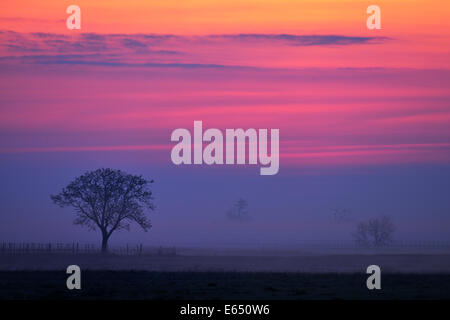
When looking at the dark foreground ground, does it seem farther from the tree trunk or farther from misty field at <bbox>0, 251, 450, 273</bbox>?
the tree trunk

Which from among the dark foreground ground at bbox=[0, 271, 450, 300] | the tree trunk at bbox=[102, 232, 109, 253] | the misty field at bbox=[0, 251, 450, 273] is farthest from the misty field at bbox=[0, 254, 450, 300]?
the tree trunk at bbox=[102, 232, 109, 253]

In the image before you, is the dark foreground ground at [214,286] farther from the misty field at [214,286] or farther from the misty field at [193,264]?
the misty field at [193,264]

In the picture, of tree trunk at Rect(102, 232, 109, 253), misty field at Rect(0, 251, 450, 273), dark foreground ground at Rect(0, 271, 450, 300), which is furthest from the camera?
tree trunk at Rect(102, 232, 109, 253)

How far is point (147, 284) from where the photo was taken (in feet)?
136

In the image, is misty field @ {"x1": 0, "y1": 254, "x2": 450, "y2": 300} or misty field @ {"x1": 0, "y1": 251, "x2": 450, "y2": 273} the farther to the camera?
misty field @ {"x1": 0, "y1": 251, "x2": 450, "y2": 273}

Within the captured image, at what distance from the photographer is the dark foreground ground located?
1417 inches

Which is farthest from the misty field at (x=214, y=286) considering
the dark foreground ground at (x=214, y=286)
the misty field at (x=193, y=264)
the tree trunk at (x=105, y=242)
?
the tree trunk at (x=105, y=242)

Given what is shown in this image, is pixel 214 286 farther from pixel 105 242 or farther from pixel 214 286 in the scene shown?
pixel 105 242

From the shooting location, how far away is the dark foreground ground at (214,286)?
1417 inches

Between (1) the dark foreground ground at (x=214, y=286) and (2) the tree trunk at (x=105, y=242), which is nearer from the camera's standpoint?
(1) the dark foreground ground at (x=214, y=286)

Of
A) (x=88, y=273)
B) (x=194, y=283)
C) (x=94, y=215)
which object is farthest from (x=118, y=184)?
(x=194, y=283)

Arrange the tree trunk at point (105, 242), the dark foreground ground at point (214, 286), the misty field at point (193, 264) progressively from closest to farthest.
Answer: the dark foreground ground at point (214, 286) → the misty field at point (193, 264) → the tree trunk at point (105, 242)

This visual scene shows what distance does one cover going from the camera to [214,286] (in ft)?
Answer: 134
